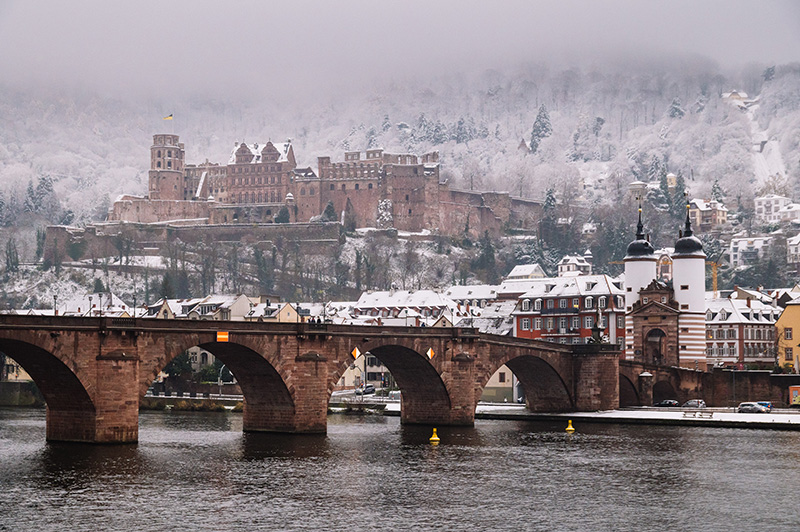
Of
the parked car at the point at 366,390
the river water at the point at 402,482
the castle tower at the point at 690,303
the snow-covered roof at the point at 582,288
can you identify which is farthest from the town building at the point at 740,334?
the river water at the point at 402,482

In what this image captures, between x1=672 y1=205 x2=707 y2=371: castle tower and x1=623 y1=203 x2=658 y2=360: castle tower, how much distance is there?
3.46 metres

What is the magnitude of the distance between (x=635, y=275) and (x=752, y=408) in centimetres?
2403

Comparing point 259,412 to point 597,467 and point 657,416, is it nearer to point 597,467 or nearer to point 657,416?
point 597,467

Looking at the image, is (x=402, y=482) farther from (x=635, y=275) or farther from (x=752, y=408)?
(x=635, y=275)

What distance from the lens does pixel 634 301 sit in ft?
463

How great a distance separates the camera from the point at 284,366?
309 ft

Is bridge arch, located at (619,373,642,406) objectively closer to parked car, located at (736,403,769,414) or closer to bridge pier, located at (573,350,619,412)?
bridge pier, located at (573,350,619,412)

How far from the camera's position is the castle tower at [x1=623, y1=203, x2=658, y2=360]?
14075cm

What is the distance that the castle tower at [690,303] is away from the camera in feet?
451

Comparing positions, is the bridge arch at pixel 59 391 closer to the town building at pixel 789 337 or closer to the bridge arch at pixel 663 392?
the bridge arch at pixel 663 392

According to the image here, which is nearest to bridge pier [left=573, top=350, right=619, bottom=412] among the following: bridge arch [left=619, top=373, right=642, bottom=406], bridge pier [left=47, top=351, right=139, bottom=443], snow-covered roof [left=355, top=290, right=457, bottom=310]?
bridge arch [left=619, top=373, right=642, bottom=406]

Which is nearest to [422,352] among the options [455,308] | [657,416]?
[657,416]

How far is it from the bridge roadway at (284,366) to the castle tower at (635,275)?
9785 mm

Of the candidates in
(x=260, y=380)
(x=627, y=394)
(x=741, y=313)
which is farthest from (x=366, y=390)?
(x=260, y=380)
